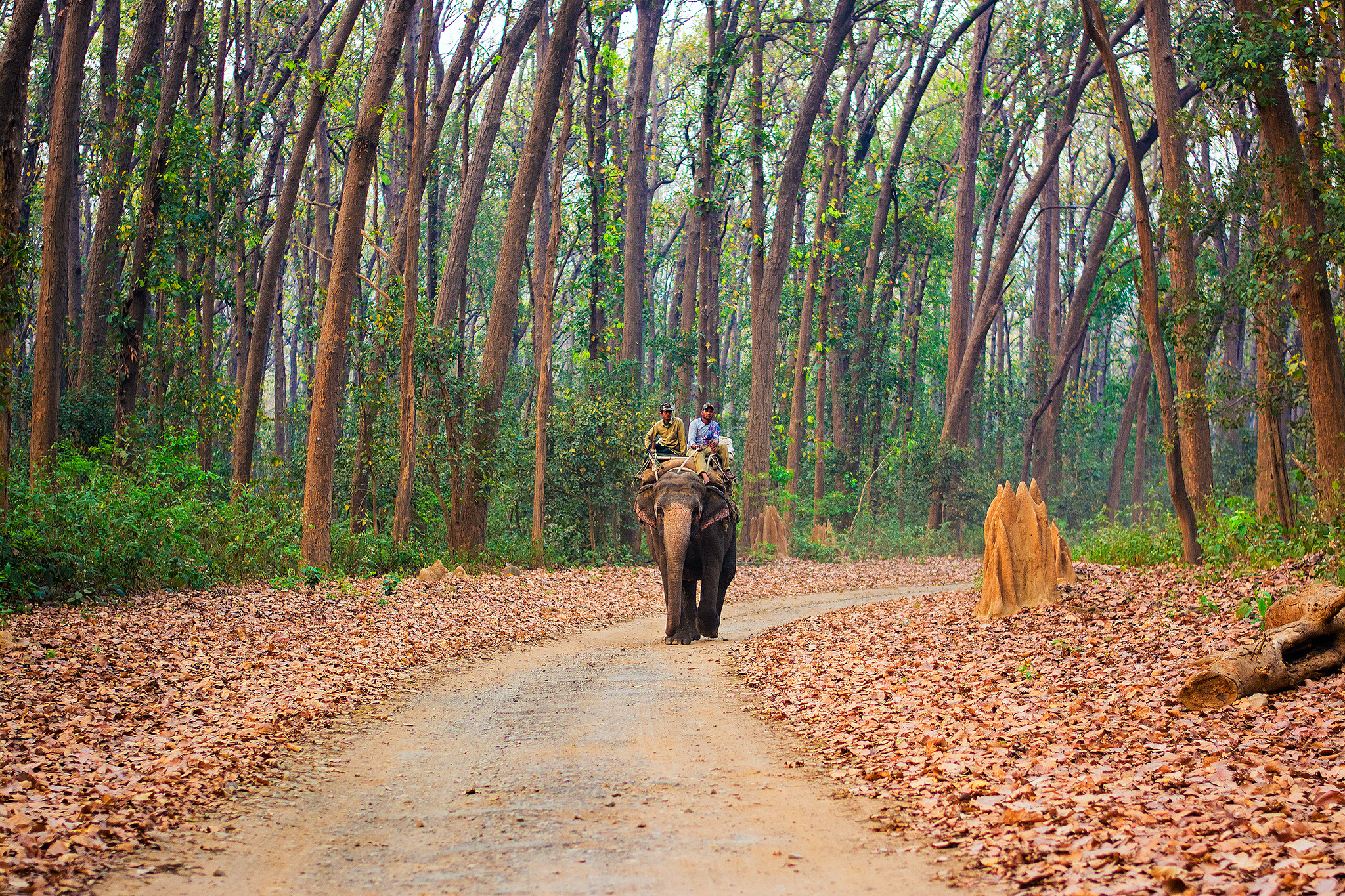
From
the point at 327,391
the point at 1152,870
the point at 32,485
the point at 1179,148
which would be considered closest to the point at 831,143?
the point at 1179,148

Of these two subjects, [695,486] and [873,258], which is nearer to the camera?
[695,486]

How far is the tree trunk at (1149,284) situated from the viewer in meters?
14.0

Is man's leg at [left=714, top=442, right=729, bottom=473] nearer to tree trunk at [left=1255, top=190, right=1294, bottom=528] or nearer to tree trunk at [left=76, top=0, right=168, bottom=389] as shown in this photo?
tree trunk at [left=1255, top=190, right=1294, bottom=528]

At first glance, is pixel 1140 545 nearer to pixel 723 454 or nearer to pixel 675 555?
pixel 723 454

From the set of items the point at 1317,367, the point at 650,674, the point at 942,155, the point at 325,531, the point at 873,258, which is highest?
the point at 942,155

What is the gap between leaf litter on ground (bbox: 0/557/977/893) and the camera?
5.42m

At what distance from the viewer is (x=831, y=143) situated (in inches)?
1241

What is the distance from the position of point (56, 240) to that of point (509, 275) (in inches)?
319

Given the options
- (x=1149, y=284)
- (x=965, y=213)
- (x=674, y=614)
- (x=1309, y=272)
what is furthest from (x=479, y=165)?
(x=1309, y=272)

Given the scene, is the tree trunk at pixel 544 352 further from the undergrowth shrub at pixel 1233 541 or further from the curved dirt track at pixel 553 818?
the curved dirt track at pixel 553 818

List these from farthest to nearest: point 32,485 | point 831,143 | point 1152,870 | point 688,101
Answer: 1. point 688,101
2. point 831,143
3. point 32,485
4. point 1152,870

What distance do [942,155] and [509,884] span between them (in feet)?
151

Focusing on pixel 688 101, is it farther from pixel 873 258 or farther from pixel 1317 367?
pixel 1317 367

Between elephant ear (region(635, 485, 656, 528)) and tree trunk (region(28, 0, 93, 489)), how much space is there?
919cm
